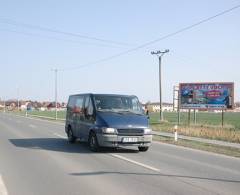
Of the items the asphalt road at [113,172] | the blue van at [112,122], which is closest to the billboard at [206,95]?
the blue van at [112,122]

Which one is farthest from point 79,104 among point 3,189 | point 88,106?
point 3,189

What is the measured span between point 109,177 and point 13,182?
1999mm

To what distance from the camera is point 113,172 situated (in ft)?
36.2

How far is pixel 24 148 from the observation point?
55.2ft

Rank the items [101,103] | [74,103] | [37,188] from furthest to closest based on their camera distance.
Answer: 1. [74,103]
2. [101,103]
3. [37,188]

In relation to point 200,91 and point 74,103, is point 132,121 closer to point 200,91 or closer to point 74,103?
point 74,103

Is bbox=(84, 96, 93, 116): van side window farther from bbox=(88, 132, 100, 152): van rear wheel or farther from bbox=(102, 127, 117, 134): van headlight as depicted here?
bbox=(102, 127, 117, 134): van headlight

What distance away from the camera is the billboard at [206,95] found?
1549 inches

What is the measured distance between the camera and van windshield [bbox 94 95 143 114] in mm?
16469

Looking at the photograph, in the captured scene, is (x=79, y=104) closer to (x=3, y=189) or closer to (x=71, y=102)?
(x=71, y=102)

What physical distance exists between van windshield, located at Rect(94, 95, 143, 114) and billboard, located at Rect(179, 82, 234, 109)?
23.6 meters

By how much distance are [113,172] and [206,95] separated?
30036 mm

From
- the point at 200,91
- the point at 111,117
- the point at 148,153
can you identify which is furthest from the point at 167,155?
the point at 200,91

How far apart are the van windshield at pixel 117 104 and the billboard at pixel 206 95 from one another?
928 inches
